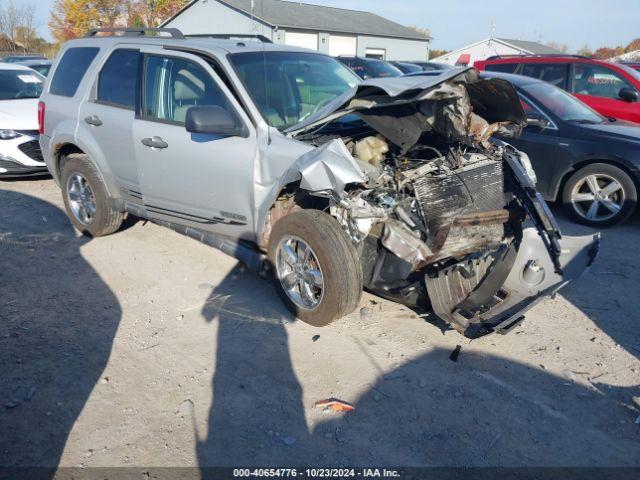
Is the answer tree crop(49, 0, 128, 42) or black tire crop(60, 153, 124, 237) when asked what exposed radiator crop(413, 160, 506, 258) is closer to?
black tire crop(60, 153, 124, 237)

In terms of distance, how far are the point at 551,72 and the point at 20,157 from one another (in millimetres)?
8722

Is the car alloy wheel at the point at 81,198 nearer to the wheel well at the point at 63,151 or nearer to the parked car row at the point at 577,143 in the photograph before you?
the wheel well at the point at 63,151

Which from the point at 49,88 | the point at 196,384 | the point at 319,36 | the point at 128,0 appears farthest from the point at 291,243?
the point at 128,0

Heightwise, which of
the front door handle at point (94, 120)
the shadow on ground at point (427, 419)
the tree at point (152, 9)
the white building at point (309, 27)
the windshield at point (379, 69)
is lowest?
the shadow on ground at point (427, 419)

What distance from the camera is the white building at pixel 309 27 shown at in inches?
1170

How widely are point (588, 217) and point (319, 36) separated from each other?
2906cm

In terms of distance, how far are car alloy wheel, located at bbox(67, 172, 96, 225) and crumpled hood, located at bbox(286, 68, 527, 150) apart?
2780 mm

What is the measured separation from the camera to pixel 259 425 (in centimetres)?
291

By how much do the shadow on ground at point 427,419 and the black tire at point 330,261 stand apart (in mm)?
451

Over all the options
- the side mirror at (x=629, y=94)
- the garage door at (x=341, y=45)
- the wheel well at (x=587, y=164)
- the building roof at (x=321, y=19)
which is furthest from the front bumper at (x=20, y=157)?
the garage door at (x=341, y=45)

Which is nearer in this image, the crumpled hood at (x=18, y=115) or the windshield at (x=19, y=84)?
the crumpled hood at (x=18, y=115)

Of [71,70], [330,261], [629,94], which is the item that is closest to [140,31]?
[71,70]

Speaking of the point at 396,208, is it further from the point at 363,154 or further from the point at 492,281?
the point at 492,281

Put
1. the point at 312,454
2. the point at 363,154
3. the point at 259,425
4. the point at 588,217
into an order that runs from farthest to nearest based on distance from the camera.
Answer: the point at 588,217, the point at 363,154, the point at 259,425, the point at 312,454
